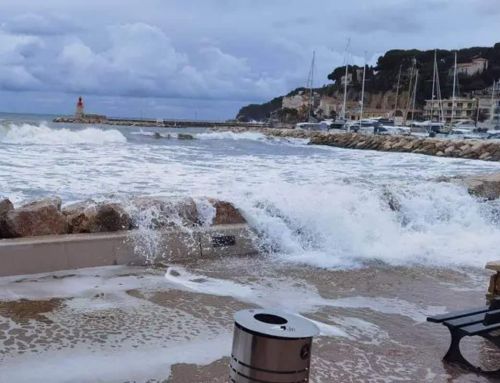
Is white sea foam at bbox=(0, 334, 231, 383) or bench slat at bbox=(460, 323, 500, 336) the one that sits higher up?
bench slat at bbox=(460, 323, 500, 336)

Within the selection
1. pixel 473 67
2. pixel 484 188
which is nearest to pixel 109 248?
pixel 484 188

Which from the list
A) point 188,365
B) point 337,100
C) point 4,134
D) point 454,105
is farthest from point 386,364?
point 337,100

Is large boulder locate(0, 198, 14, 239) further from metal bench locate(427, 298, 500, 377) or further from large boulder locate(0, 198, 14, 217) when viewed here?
metal bench locate(427, 298, 500, 377)

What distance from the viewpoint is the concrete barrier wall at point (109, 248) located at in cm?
631

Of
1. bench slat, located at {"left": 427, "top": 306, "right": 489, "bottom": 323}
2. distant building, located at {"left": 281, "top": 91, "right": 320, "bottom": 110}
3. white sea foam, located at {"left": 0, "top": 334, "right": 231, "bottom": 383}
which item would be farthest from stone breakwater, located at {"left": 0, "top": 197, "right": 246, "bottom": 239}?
distant building, located at {"left": 281, "top": 91, "right": 320, "bottom": 110}

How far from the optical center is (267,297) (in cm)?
601

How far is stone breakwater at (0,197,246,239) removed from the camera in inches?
272

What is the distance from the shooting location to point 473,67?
135 meters

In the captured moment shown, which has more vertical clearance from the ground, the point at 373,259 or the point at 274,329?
the point at 274,329

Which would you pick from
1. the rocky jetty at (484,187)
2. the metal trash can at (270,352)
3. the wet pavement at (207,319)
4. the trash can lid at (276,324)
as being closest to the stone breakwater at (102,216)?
the wet pavement at (207,319)

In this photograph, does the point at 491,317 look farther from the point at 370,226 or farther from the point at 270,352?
the point at 370,226

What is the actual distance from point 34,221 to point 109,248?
90 centimetres

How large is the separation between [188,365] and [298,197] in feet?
17.8

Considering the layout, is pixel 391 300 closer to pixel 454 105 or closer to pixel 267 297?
pixel 267 297
